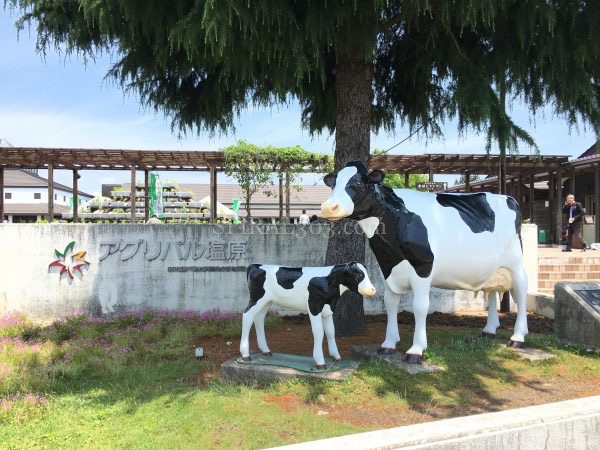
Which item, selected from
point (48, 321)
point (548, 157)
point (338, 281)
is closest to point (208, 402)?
point (338, 281)

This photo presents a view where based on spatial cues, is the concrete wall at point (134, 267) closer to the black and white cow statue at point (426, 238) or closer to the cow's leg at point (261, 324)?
the black and white cow statue at point (426, 238)

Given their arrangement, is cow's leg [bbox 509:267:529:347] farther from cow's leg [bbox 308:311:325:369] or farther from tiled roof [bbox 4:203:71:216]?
tiled roof [bbox 4:203:71:216]

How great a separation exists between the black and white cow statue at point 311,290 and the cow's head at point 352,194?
1.66 feet

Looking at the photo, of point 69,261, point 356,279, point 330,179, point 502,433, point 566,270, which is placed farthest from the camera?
point 566,270

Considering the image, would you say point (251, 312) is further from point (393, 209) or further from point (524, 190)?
point (524, 190)

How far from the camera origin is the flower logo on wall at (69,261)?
26.5ft

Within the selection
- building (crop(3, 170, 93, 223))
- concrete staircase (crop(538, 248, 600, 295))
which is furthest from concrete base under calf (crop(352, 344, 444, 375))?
building (crop(3, 170, 93, 223))

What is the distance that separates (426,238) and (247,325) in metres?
2.01

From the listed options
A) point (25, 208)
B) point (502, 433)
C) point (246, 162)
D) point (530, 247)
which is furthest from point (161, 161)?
point (25, 208)

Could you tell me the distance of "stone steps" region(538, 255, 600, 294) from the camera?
10047mm

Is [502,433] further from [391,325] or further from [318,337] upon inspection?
[391,325]

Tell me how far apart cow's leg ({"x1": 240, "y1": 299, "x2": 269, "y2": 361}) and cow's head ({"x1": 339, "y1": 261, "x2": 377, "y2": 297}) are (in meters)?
0.90

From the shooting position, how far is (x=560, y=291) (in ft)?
19.7

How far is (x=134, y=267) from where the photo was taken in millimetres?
8156
